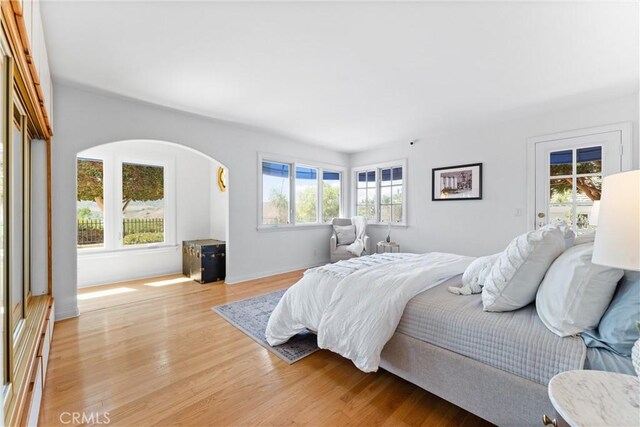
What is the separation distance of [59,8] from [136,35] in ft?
1.38

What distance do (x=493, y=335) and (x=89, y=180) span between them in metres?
5.36

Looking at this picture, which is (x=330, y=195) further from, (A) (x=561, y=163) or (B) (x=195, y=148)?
(A) (x=561, y=163)

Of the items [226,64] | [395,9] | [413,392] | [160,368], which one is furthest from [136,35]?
[413,392]

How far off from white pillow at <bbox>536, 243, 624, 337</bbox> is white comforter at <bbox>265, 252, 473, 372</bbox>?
2.48 feet

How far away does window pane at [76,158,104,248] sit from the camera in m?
4.27

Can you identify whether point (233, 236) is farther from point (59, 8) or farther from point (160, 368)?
point (59, 8)

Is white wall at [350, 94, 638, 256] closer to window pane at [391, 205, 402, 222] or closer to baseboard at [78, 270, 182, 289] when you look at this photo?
window pane at [391, 205, 402, 222]

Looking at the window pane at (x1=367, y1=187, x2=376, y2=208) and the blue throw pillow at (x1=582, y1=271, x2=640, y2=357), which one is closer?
the blue throw pillow at (x1=582, y1=271, x2=640, y2=357)

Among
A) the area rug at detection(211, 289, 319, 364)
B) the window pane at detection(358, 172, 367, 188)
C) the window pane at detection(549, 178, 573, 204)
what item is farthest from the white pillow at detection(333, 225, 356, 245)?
the window pane at detection(549, 178, 573, 204)

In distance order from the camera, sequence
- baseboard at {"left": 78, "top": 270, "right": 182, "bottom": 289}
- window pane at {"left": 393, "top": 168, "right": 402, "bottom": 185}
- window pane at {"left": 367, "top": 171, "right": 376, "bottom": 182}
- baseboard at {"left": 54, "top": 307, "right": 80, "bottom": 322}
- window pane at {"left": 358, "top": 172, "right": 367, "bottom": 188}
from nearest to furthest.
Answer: baseboard at {"left": 54, "top": 307, "right": 80, "bottom": 322}, baseboard at {"left": 78, "top": 270, "right": 182, "bottom": 289}, window pane at {"left": 393, "top": 168, "right": 402, "bottom": 185}, window pane at {"left": 367, "top": 171, "right": 376, "bottom": 182}, window pane at {"left": 358, "top": 172, "right": 367, "bottom": 188}

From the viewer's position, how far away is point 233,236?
438 cm

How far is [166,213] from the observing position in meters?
5.05

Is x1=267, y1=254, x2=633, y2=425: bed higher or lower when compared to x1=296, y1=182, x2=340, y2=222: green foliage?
lower

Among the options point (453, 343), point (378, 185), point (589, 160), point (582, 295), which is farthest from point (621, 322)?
point (378, 185)
